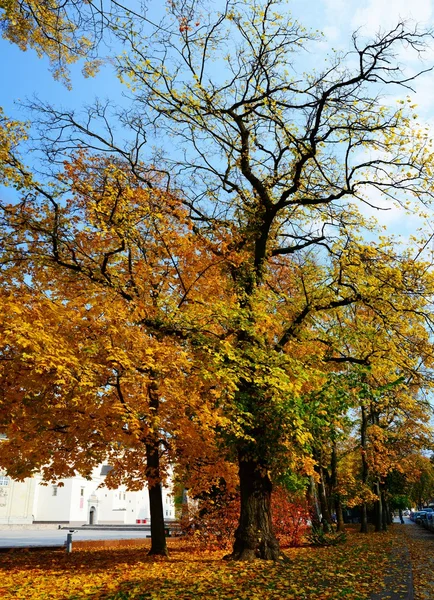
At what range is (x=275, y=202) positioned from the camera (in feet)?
45.1

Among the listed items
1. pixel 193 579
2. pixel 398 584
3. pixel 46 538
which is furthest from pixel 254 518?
pixel 46 538

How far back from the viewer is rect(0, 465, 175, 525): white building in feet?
141

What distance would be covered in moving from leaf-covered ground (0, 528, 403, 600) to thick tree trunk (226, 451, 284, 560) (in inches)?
21.0

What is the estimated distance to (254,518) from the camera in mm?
11383

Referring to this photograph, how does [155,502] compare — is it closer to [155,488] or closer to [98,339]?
[155,488]

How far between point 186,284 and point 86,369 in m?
4.14

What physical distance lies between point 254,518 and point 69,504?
45856 millimetres

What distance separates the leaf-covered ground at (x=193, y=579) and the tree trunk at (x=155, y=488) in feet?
5.66

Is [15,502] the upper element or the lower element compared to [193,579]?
upper

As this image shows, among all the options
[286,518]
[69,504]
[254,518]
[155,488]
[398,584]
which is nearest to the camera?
[398,584]

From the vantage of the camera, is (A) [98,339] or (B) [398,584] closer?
(B) [398,584]

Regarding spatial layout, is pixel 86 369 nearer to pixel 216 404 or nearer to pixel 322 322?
pixel 216 404

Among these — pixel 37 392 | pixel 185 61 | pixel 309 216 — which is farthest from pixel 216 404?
pixel 185 61

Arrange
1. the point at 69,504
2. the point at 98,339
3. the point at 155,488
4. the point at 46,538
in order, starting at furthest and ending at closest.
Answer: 1. the point at 69,504
2. the point at 46,538
3. the point at 155,488
4. the point at 98,339
